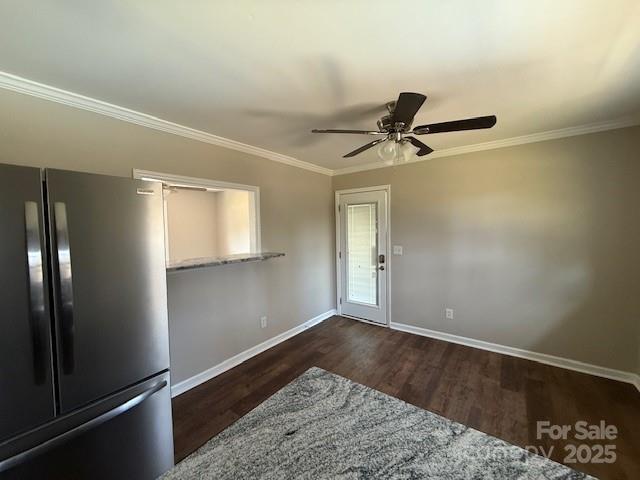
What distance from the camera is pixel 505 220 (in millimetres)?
2953

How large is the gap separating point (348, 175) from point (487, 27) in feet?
9.58

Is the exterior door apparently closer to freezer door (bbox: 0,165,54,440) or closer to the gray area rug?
the gray area rug

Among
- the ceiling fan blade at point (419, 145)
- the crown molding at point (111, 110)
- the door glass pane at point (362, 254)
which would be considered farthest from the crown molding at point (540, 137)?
the crown molding at point (111, 110)

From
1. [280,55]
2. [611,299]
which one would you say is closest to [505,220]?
[611,299]

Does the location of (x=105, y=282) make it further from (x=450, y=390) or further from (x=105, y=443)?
(x=450, y=390)

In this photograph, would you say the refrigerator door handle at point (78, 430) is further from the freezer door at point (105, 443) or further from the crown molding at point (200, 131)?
the crown molding at point (200, 131)

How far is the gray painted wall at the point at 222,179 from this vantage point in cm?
173

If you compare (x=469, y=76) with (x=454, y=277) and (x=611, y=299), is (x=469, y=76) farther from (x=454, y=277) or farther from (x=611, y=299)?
(x=611, y=299)

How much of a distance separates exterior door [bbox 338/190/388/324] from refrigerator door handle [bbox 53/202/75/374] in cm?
334

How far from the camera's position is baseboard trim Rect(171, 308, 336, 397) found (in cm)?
244

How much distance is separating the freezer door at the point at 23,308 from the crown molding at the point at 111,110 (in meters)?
1.01

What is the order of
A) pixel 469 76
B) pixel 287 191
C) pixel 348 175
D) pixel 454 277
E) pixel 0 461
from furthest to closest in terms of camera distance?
pixel 348 175 < pixel 287 191 < pixel 454 277 < pixel 469 76 < pixel 0 461

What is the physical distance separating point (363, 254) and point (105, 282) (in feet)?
10.7

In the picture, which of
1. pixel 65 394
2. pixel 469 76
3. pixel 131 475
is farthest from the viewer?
pixel 469 76
